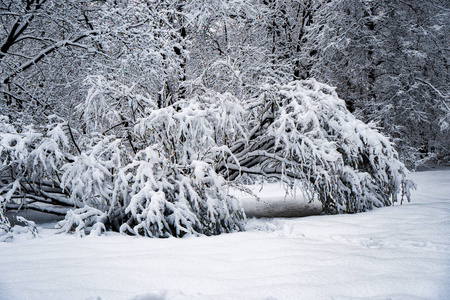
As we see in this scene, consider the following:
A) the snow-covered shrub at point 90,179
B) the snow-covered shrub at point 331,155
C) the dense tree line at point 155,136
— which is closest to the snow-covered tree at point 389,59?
the dense tree line at point 155,136

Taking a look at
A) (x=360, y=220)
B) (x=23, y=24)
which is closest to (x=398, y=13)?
(x=360, y=220)

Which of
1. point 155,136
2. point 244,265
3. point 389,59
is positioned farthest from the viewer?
point 389,59

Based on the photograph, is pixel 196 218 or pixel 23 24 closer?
pixel 196 218

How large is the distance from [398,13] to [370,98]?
2682 mm

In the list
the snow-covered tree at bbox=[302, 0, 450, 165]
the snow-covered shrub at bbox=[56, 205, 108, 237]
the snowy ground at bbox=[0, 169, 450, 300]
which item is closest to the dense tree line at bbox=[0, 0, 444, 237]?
the snow-covered shrub at bbox=[56, 205, 108, 237]

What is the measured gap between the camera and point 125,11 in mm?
5691

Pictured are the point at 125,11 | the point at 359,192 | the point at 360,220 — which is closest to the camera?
the point at 360,220

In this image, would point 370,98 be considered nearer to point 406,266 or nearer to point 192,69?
point 192,69

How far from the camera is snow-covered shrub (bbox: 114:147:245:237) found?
306cm

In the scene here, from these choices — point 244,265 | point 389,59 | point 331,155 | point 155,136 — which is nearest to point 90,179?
point 155,136

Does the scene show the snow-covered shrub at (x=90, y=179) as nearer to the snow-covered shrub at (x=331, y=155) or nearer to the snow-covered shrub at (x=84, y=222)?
the snow-covered shrub at (x=84, y=222)

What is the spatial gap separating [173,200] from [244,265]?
1.44 metres

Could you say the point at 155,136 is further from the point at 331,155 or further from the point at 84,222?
the point at 331,155

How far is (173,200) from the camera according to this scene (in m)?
3.39
